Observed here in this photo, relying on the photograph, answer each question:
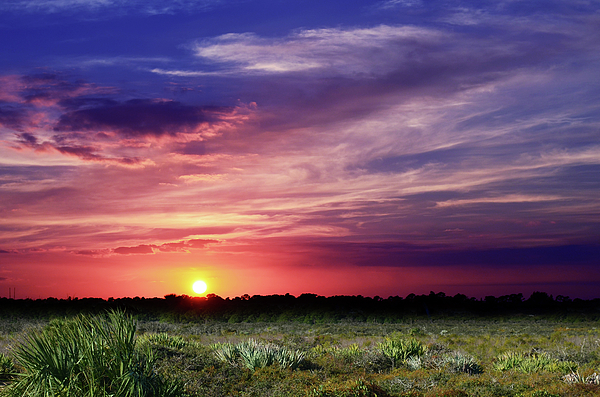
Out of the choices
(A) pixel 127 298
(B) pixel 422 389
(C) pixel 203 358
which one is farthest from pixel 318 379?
(A) pixel 127 298

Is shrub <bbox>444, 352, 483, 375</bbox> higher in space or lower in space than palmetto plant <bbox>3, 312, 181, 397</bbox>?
lower

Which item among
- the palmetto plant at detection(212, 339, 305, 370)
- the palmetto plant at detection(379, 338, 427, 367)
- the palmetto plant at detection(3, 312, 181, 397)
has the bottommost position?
the palmetto plant at detection(379, 338, 427, 367)

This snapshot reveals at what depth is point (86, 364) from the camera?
7.50 meters

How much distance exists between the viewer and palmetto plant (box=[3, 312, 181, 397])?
7.39 meters

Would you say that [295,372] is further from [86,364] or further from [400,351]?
[86,364]

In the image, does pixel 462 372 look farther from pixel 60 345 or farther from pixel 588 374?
pixel 60 345

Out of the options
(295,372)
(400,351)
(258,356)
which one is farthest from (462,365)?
(258,356)

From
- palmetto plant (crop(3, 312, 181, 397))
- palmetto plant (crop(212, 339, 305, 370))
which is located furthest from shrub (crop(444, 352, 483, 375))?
palmetto plant (crop(3, 312, 181, 397))

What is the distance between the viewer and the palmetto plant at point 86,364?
7391 millimetres

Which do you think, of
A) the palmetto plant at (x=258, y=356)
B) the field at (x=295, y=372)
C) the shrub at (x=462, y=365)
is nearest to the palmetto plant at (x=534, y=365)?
the field at (x=295, y=372)

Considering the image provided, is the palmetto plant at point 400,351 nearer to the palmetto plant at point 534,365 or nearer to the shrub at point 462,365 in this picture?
the shrub at point 462,365

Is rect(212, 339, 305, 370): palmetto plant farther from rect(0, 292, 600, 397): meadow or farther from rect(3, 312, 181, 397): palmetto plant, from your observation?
rect(3, 312, 181, 397): palmetto plant

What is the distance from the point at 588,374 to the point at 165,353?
38.7ft

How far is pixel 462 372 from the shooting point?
1430cm
